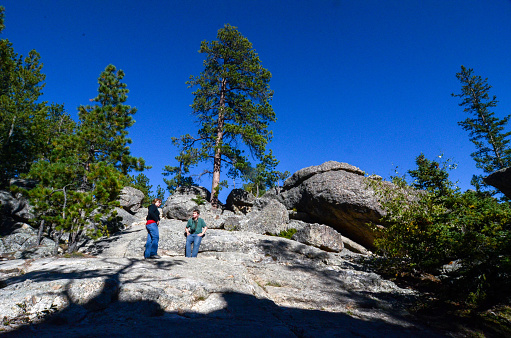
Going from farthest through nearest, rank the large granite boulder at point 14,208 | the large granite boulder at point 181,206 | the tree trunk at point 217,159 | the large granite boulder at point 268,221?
the tree trunk at point 217,159, the large granite boulder at point 181,206, the large granite boulder at point 14,208, the large granite boulder at point 268,221

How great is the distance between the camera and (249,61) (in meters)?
20.9

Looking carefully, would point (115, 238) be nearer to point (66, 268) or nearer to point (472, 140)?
point (66, 268)

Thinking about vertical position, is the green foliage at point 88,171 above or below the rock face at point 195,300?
above

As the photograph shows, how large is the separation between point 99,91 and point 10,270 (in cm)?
1091

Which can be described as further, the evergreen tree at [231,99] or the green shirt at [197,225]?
the evergreen tree at [231,99]

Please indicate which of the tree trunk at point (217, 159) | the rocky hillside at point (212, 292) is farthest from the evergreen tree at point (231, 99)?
the rocky hillside at point (212, 292)

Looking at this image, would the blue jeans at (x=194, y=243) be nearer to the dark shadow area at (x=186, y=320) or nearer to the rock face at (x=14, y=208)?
the dark shadow area at (x=186, y=320)

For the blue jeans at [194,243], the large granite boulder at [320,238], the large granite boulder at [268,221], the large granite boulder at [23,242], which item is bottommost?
the large granite boulder at [23,242]

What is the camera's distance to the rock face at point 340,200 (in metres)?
11.8

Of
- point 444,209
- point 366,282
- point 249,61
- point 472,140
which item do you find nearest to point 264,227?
point 366,282

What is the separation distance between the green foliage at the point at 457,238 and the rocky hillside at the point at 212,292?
1.08 meters

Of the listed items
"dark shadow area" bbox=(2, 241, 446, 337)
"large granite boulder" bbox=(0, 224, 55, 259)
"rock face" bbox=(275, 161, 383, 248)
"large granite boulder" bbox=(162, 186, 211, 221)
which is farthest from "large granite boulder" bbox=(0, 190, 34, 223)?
"rock face" bbox=(275, 161, 383, 248)

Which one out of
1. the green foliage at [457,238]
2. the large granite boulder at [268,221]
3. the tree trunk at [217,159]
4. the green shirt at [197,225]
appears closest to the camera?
the green foliage at [457,238]

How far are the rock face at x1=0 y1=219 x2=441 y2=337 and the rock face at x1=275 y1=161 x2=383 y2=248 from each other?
389 centimetres
